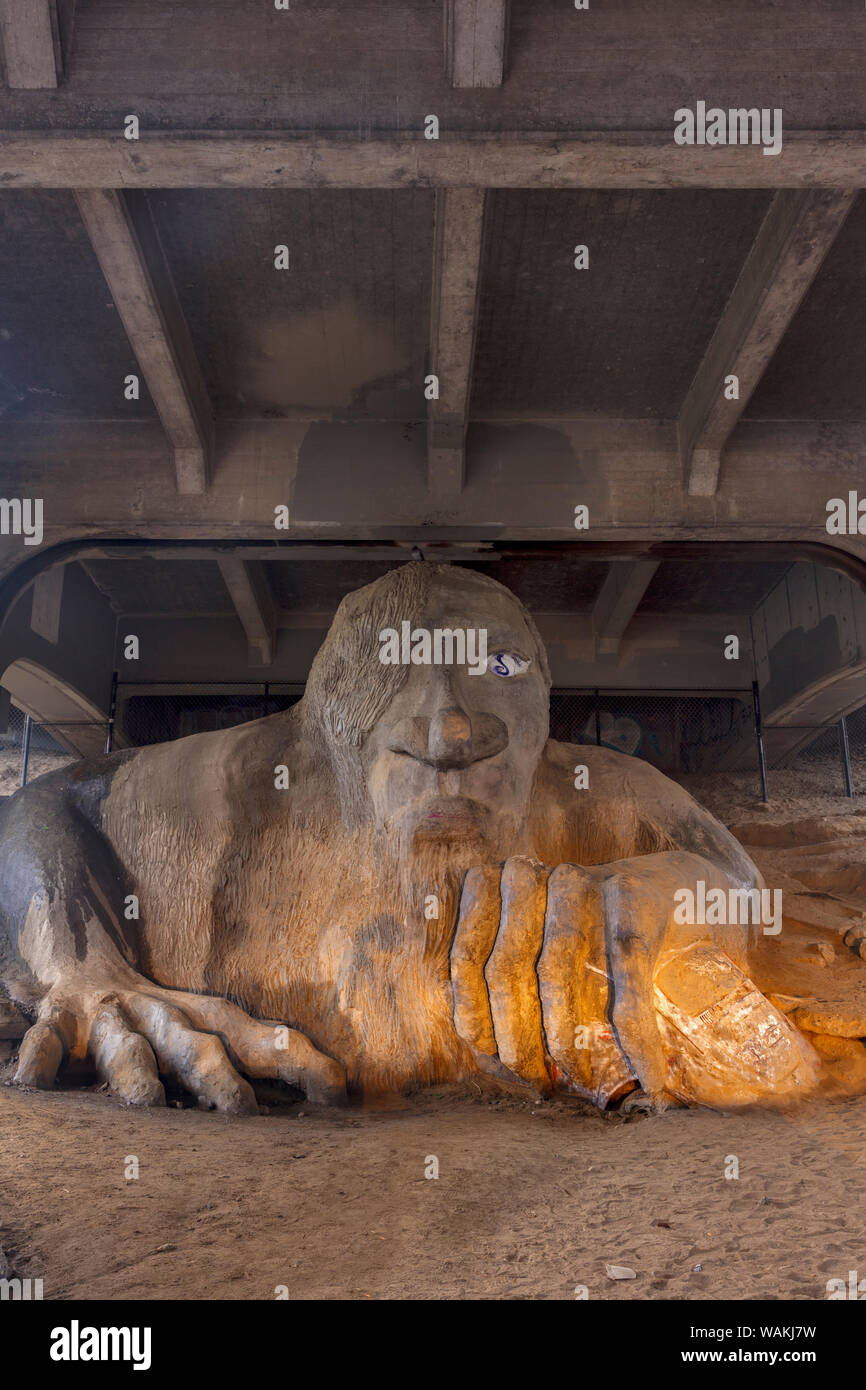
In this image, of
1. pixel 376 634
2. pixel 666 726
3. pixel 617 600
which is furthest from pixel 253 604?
pixel 666 726

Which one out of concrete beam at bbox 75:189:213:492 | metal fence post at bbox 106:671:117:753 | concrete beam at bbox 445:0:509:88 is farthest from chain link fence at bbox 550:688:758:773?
concrete beam at bbox 445:0:509:88

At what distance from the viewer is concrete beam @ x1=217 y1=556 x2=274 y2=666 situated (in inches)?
316

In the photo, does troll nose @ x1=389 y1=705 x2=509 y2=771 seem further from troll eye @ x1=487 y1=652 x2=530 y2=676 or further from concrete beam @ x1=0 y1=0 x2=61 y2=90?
concrete beam @ x1=0 y1=0 x2=61 y2=90

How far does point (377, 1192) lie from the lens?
2562 millimetres

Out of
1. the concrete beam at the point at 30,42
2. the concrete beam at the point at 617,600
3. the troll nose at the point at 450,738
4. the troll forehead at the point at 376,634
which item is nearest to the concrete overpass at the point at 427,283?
the concrete beam at the point at 30,42

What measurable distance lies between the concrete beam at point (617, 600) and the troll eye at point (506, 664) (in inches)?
147

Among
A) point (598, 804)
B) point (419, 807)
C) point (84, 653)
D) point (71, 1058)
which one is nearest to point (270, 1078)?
point (71, 1058)

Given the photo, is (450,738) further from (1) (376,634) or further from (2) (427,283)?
(2) (427,283)

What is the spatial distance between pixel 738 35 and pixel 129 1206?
→ 13.5 ft

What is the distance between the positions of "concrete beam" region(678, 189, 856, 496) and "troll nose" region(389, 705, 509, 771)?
233 cm

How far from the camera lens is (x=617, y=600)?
28.9 feet

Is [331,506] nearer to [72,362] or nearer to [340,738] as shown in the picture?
[72,362]

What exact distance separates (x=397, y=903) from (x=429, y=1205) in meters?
1.88

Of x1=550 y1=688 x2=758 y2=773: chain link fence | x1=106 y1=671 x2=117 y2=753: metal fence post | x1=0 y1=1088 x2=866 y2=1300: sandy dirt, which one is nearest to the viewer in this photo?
x1=0 y1=1088 x2=866 y2=1300: sandy dirt
